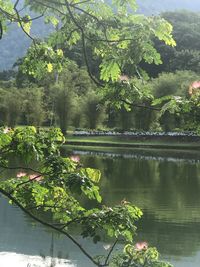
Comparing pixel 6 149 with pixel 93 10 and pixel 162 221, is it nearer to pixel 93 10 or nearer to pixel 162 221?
pixel 93 10

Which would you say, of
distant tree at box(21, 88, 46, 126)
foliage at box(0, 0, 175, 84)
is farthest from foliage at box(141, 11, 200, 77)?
foliage at box(0, 0, 175, 84)

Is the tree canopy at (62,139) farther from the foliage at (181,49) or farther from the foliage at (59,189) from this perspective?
the foliage at (181,49)

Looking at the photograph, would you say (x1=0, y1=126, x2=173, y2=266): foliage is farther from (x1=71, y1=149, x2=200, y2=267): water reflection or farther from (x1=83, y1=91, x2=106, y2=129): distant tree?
(x1=83, y1=91, x2=106, y2=129): distant tree

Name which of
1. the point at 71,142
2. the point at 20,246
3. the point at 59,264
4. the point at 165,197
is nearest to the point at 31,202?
the point at 59,264

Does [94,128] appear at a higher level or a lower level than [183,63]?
lower

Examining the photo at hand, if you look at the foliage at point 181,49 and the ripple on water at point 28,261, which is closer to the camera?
the ripple on water at point 28,261

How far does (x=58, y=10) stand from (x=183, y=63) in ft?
209

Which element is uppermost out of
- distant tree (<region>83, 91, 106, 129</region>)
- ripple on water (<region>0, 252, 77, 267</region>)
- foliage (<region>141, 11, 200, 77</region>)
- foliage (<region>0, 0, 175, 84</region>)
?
foliage (<region>141, 11, 200, 77</region>)

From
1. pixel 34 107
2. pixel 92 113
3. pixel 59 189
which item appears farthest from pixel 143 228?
pixel 34 107

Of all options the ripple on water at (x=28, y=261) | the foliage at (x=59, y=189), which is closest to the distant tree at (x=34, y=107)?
the ripple on water at (x=28, y=261)

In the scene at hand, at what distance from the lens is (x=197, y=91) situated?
10.3 ft

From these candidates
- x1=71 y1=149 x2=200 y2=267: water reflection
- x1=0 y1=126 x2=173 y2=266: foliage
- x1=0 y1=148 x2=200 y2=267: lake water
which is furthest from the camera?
x1=71 y1=149 x2=200 y2=267: water reflection

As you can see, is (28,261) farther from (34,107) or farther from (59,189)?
(34,107)

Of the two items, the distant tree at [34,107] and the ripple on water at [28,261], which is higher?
the distant tree at [34,107]
